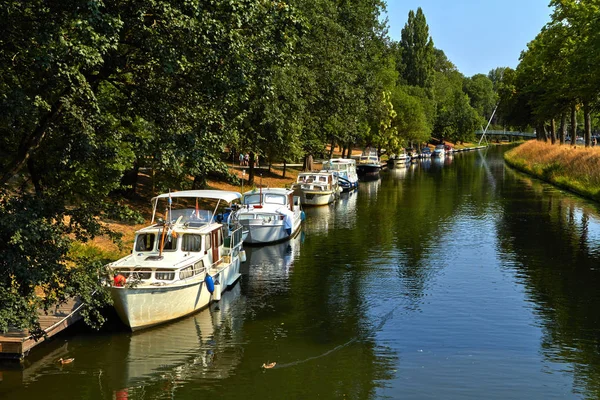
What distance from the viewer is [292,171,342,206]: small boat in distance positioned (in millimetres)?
52969

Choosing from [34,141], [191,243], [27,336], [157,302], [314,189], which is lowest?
[27,336]

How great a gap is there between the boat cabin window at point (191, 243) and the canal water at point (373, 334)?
7.45 ft

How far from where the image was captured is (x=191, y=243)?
2384 cm

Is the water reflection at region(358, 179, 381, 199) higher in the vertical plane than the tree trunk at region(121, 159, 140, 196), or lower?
lower

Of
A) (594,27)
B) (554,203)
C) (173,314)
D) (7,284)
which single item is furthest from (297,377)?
(594,27)

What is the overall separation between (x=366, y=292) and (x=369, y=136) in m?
73.3

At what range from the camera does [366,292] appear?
25.9m

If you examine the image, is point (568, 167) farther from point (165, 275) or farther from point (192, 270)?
point (165, 275)

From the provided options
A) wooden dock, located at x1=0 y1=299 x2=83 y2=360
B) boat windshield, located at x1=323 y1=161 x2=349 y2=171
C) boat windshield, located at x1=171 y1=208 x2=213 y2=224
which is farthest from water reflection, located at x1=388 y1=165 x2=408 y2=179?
wooden dock, located at x1=0 y1=299 x2=83 y2=360

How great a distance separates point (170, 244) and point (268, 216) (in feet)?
40.6

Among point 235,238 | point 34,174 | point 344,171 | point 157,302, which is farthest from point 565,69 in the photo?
point 34,174

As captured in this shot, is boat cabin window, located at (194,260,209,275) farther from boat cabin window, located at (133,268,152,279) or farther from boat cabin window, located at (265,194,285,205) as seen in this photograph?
boat cabin window, located at (265,194,285,205)

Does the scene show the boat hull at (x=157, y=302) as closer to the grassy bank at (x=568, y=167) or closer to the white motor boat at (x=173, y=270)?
the white motor boat at (x=173, y=270)

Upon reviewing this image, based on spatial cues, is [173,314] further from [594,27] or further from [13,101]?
[594,27]
